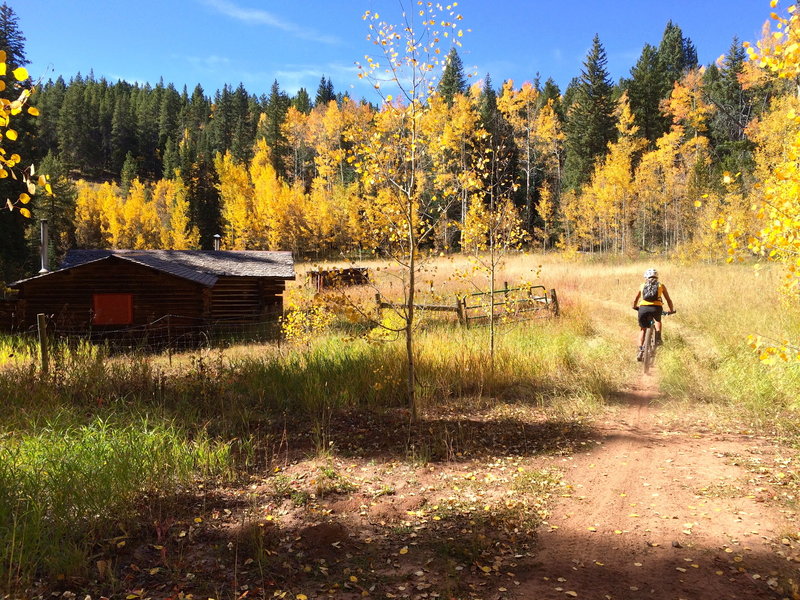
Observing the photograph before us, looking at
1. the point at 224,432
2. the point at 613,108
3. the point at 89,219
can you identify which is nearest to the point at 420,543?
the point at 224,432

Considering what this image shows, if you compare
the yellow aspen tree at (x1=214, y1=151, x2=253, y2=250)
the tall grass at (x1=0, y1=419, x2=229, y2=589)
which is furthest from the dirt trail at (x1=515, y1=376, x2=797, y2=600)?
the yellow aspen tree at (x1=214, y1=151, x2=253, y2=250)

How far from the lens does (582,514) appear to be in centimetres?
423

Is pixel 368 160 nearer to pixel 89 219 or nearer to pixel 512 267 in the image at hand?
pixel 512 267

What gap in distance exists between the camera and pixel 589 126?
1893 inches

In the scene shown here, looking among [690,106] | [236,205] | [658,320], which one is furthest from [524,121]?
[658,320]

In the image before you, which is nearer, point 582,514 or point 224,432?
point 582,514

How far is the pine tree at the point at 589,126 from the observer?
47250 mm

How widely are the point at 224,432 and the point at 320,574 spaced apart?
324 centimetres

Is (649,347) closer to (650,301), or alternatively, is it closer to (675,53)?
(650,301)

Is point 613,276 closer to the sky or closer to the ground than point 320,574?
closer to the sky

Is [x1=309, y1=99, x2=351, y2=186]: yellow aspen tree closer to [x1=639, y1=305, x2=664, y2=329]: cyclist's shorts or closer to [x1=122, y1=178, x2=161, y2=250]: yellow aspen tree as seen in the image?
[x1=122, y1=178, x2=161, y2=250]: yellow aspen tree

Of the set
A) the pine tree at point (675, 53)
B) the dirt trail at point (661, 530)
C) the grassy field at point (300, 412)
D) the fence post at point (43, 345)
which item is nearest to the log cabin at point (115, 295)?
the grassy field at point (300, 412)

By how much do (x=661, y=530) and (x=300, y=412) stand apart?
499 centimetres

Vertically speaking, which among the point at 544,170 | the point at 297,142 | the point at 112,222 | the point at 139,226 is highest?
the point at 297,142
